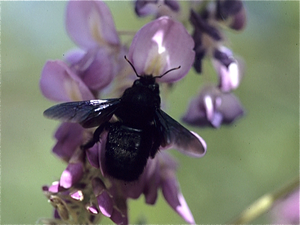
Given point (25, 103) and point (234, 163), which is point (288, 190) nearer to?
point (234, 163)

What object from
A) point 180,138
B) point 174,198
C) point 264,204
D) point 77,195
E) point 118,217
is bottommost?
point 264,204

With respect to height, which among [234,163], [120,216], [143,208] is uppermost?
[120,216]

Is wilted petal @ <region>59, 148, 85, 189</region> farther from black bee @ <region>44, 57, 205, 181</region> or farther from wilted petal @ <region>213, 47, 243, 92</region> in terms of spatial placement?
wilted petal @ <region>213, 47, 243, 92</region>

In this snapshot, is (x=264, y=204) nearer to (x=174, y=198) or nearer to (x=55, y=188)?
(x=174, y=198)

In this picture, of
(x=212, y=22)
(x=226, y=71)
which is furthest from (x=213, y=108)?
(x=212, y=22)

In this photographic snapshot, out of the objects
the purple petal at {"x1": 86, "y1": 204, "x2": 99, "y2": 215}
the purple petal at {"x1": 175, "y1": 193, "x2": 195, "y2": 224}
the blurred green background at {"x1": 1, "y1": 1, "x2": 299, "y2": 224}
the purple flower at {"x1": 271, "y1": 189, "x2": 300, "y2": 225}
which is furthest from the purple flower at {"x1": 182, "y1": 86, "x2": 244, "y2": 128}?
the blurred green background at {"x1": 1, "y1": 1, "x2": 299, "y2": 224}

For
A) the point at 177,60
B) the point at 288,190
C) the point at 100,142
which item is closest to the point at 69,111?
the point at 100,142

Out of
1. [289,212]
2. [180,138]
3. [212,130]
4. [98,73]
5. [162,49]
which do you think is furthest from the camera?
[212,130]
